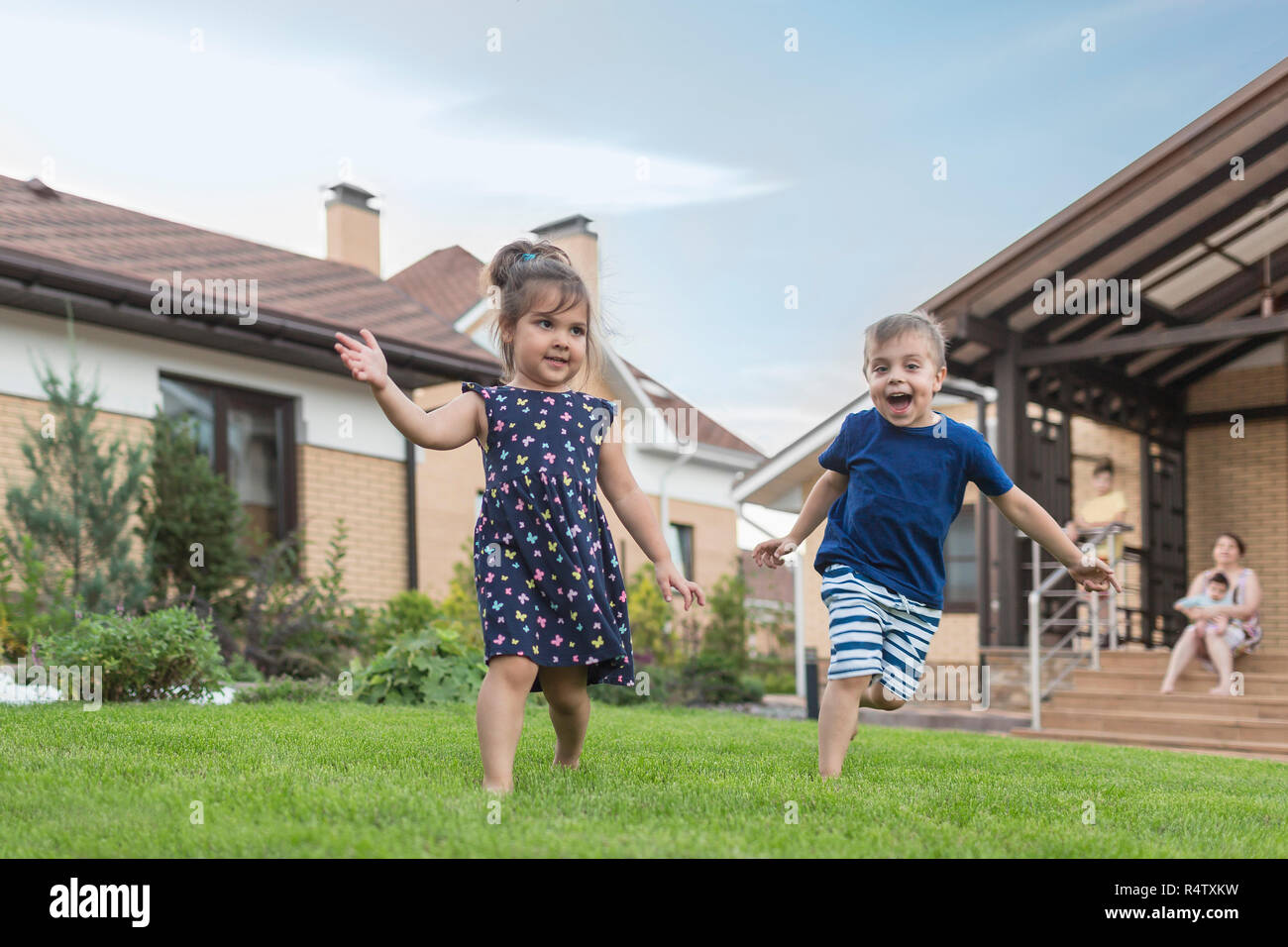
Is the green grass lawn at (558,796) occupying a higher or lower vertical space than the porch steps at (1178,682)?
higher

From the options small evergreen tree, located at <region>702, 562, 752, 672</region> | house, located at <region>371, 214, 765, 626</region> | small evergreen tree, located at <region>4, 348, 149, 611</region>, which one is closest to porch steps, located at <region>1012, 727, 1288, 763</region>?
small evergreen tree, located at <region>702, 562, 752, 672</region>

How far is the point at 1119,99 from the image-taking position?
457 inches

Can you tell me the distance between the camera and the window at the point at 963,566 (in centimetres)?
1681

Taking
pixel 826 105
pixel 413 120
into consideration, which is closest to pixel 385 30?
pixel 413 120

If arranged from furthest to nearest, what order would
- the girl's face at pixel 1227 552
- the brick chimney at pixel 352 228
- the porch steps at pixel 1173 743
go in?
the brick chimney at pixel 352 228 → the girl's face at pixel 1227 552 → the porch steps at pixel 1173 743

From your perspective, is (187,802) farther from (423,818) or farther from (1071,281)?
(1071,281)

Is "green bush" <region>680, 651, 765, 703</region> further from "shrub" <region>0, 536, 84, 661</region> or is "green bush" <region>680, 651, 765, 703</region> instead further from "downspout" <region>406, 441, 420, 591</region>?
"shrub" <region>0, 536, 84, 661</region>

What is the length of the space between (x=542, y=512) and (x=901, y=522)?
4.40ft

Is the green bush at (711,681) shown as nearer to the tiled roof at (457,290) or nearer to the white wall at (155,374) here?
the white wall at (155,374)

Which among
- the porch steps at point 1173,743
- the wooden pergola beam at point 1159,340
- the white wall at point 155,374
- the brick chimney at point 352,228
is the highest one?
the brick chimney at point 352,228

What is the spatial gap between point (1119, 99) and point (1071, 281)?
5.79 feet

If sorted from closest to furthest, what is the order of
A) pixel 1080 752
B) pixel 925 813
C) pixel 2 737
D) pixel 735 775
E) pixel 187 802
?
pixel 187 802 < pixel 925 813 < pixel 735 775 < pixel 2 737 < pixel 1080 752

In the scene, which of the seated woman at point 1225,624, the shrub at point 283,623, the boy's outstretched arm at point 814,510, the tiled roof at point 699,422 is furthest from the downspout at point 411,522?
the boy's outstretched arm at point 814,510

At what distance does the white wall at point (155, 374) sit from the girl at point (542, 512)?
6.68 meters
